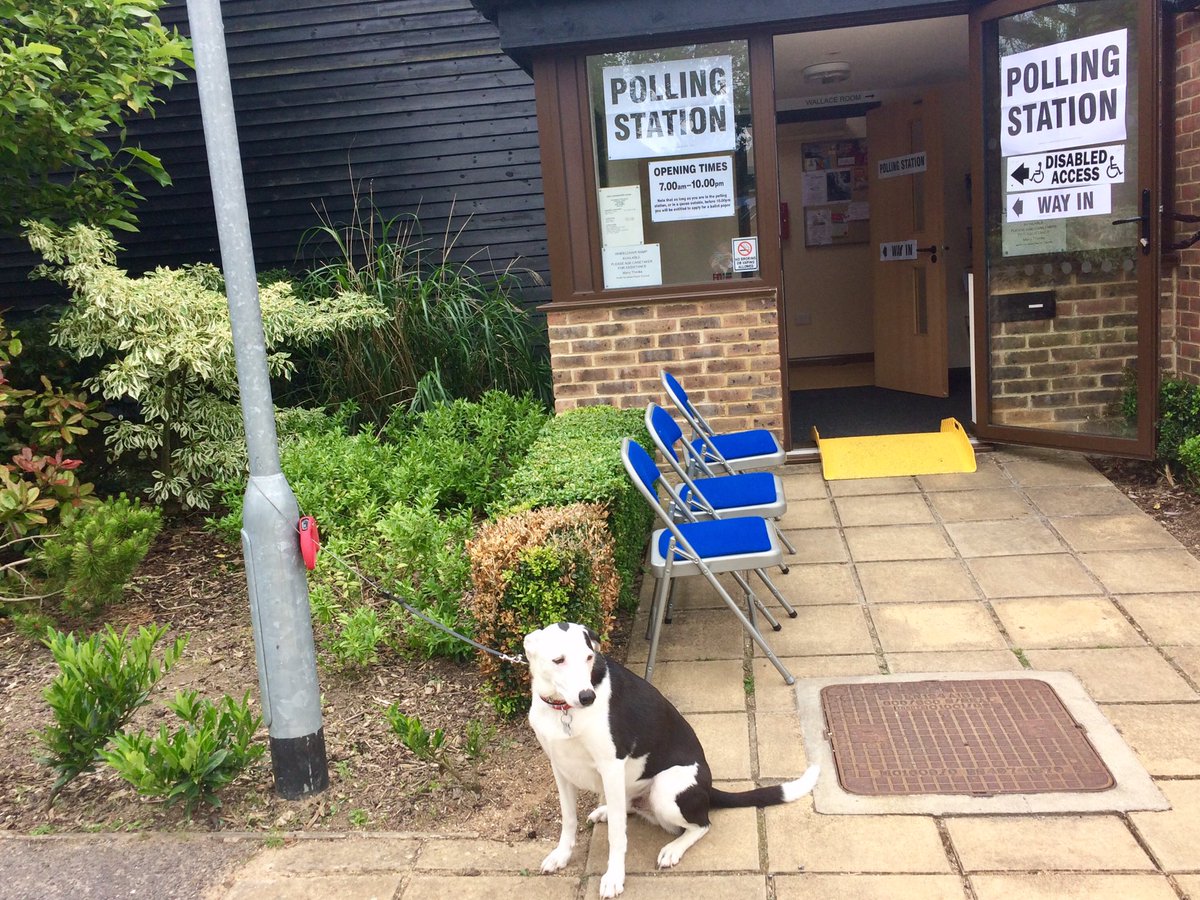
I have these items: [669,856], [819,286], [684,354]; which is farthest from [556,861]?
[819,286]

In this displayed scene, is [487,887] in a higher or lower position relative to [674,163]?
lower

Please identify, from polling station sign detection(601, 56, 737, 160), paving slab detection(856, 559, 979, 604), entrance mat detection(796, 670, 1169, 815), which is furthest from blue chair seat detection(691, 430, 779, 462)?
polling station sign detection(601, 56, 737, 160)

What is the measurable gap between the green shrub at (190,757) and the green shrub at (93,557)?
145 cm

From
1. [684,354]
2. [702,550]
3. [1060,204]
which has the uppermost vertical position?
[1060,204]

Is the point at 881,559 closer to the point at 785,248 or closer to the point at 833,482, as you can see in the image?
the point at 833,482

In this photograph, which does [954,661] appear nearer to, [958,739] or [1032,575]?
[958,739]

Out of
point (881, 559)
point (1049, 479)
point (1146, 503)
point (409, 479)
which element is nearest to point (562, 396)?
point (409, 479)

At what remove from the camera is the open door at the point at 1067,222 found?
581 cm

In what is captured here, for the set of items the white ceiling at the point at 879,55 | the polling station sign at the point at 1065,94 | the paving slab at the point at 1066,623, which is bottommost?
the paving slab at the point at 1066,623

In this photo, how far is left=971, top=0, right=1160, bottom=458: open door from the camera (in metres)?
5.81

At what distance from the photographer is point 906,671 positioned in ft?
13.2

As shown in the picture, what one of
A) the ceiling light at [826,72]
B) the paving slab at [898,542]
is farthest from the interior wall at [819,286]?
the paving slab at [898,542]

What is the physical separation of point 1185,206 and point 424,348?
4.91m

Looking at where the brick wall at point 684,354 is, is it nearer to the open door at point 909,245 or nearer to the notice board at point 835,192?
the open door at point 909,245
